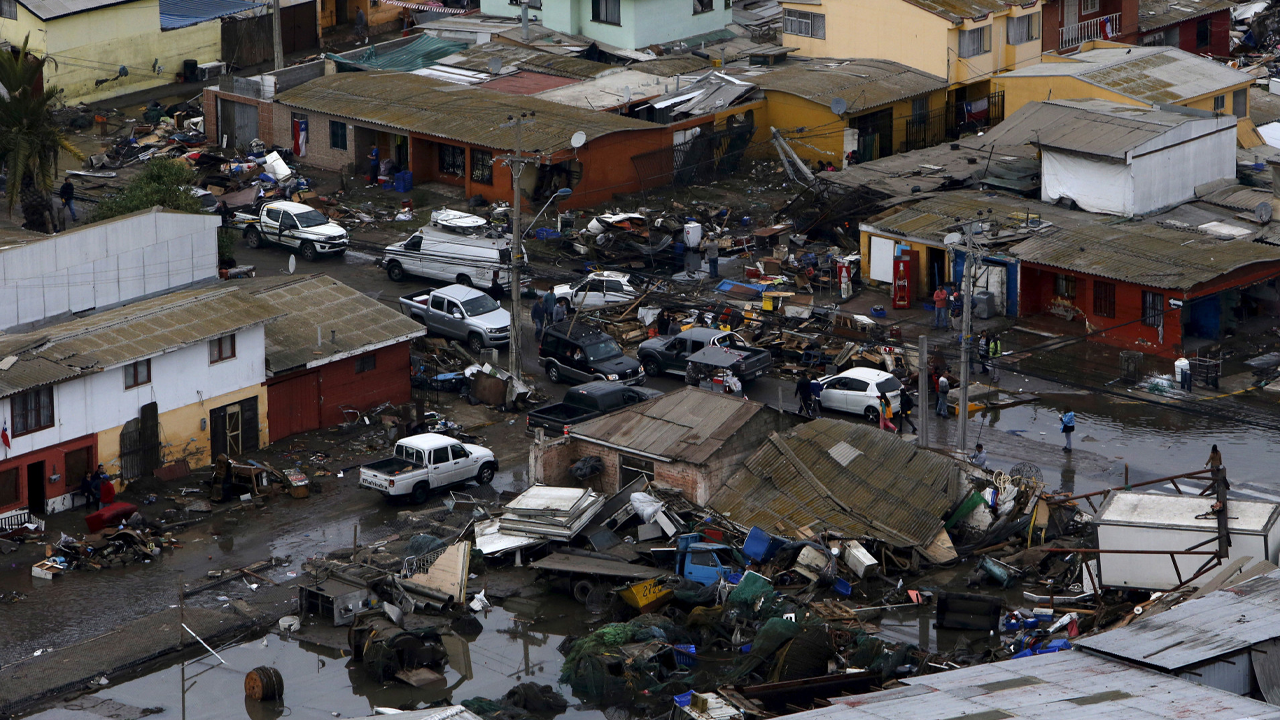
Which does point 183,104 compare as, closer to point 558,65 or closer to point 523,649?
point 558,65

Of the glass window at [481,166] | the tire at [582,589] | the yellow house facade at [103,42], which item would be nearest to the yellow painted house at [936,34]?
the glass window at [481,166]

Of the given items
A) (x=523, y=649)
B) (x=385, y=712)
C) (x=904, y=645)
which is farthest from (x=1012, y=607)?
(x=385, y=712)

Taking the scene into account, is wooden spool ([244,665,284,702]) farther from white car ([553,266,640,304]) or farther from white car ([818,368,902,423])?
white car ([553,266,640,304])

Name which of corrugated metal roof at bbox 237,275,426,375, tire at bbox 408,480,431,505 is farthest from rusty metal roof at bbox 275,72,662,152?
tire at bbox 408,480,431,505

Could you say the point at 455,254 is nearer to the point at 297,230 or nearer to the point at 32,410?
the point at 297,230

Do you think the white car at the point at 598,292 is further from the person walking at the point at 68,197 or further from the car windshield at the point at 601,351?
the person walking at the point at 68,197

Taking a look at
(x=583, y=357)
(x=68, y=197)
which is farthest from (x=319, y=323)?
(x=68, y=197)

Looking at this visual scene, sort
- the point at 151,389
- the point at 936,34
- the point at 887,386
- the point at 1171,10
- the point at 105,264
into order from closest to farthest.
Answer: the point at 151,389, the point at 887,386, the point at 105,264, the point at 936,34, the point at 1171,10
